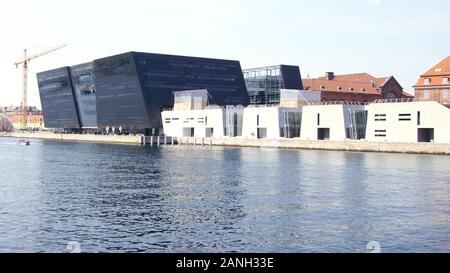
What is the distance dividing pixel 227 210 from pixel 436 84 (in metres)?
126

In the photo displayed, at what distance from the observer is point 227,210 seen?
132ft

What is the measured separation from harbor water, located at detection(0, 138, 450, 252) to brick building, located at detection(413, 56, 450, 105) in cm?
8746


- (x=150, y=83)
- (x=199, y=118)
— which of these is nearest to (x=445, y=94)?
(x=199, y=118)

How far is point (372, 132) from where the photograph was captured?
389 ft

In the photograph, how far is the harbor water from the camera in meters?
29.7

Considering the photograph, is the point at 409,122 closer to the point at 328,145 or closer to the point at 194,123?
the point at 328,145

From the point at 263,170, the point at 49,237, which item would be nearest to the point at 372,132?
the point at 263,170

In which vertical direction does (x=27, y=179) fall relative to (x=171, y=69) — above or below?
below

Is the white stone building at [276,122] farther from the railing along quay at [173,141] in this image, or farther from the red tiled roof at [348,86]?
the red tiled roof at [348,86]

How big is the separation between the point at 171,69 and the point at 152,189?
135737mm

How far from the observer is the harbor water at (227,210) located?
29.7m

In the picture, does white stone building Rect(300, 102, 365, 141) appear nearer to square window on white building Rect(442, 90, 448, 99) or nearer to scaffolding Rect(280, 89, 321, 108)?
scaffolding Rect(280, 89, 321, 108)

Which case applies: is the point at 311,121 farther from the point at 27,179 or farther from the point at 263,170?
the point at 27,179
